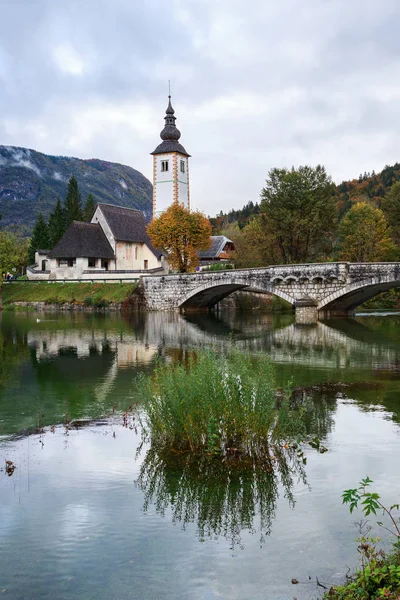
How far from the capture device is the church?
75.9m

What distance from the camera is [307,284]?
164 ft

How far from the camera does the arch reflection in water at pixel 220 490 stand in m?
8.59

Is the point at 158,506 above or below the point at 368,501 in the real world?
below

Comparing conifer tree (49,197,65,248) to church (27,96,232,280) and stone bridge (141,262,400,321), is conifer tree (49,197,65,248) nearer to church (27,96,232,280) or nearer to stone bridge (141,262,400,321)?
church (27,96,232,280)

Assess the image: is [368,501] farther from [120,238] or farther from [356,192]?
[356,192]

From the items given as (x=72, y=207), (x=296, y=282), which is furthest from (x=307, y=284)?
(x=72, y=207)

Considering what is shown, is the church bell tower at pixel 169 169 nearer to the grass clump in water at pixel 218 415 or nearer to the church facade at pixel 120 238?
the church facade at pixel 120 238

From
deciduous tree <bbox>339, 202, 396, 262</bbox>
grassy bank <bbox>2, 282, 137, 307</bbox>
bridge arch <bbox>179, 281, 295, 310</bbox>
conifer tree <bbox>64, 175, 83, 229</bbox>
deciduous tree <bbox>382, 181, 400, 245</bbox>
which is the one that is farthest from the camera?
conifer tree <bbox>64, 175, 83, 229</bbox>

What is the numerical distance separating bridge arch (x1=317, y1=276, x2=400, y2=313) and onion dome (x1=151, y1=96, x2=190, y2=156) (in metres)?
37.4

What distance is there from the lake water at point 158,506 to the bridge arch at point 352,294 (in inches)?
1126

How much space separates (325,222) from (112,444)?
57183 millimetres

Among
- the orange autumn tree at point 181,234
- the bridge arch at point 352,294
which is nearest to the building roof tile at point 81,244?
the orange autumn tree at point 181,234

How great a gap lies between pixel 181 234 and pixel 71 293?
594 inches

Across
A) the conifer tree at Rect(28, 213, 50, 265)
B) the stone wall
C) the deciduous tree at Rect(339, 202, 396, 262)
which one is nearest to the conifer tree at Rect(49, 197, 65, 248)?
the conifer tree at Rect(28, 213, 50, 265)
